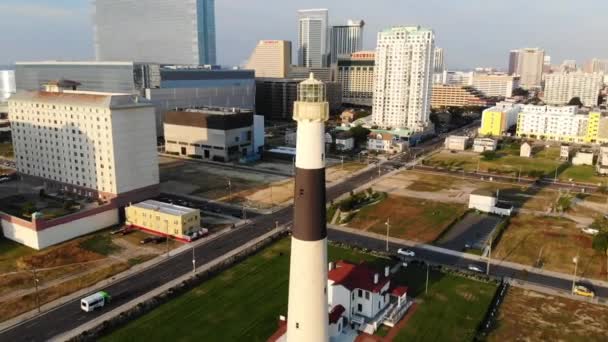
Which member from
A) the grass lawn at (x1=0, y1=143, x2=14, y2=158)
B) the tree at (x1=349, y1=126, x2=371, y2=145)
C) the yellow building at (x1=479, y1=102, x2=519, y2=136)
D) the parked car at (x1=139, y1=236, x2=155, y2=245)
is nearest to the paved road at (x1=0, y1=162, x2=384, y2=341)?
the parked car at (x1=139, y1=236, x2=155, y2=245)

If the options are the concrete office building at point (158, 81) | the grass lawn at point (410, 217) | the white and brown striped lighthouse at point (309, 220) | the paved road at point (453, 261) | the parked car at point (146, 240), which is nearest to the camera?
the white and brown striped lighthouse at point (309, 220)

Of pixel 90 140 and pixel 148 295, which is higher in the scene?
pixel 90 140

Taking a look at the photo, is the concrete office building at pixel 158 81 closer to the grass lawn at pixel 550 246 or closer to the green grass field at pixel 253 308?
the green grass field at pixel 253 308

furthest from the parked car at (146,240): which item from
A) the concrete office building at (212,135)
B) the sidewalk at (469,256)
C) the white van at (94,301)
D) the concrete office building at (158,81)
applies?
the concrete office building at (158,81)

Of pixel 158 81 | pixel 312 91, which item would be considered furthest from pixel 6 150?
pixel 312 91

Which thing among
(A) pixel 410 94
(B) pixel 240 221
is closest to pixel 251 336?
(B) pixel 240 221

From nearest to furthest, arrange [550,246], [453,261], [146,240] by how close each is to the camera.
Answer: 1. [453,261]
2. [146,240]
3. [550,246]

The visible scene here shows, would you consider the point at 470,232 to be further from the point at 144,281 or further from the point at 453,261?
the point at 144,281
